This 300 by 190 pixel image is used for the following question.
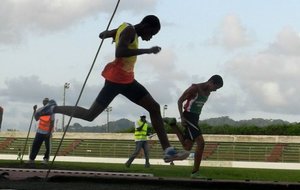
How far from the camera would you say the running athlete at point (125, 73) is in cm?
680

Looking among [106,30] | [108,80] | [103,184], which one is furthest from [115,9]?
[103,184]

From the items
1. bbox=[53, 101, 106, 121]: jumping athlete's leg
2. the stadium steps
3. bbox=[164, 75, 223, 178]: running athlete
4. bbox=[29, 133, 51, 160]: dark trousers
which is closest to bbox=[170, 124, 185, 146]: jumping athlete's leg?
bbox=[164, 75, 223, 178]: running athlete

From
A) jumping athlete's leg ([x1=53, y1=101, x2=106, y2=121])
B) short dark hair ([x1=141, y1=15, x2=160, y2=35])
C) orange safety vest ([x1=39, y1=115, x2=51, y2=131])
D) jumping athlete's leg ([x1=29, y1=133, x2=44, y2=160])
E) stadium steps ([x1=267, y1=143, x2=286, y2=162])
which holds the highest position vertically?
short dark hair ([x1=141, y1=15, x2=160, y2=35])

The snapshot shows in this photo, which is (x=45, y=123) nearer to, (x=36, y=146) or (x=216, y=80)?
(x=36, y=146)

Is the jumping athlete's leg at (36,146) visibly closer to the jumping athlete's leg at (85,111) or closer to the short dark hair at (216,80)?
the short dark hair at (216,80)

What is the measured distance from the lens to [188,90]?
10531mm

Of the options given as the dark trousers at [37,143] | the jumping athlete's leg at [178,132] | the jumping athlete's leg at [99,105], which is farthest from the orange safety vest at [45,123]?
the jumping athlete's leg at [99,105]

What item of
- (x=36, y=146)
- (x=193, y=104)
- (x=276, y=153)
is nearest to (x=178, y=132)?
(x=193, y=104)

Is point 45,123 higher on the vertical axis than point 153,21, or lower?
lower

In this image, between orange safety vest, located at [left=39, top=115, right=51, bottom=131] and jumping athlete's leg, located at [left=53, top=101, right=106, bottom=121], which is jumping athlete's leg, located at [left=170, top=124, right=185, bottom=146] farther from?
orange safety vest, located at [left=39, top=115, right=51, bottom=131]

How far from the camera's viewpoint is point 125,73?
7.04 metres

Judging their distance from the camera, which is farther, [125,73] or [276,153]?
[276,153]

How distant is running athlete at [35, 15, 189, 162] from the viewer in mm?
6805

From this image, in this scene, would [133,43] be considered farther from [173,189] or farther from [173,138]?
[173,138]
